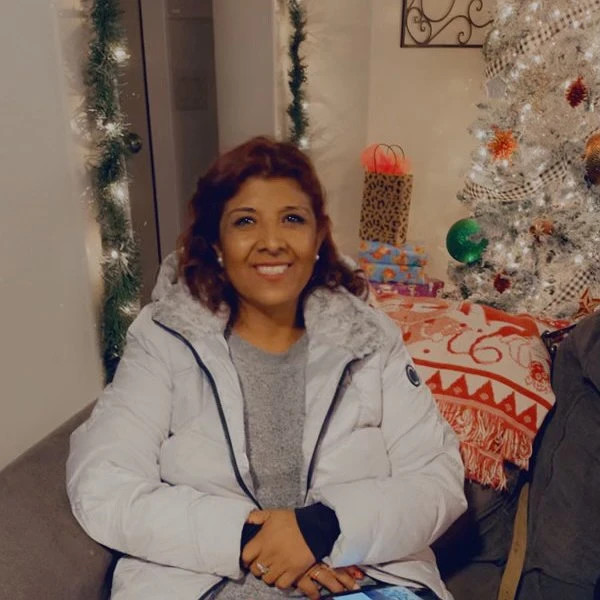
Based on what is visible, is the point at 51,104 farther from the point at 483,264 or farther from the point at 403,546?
the point at 483,264

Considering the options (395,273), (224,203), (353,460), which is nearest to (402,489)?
(353,460)

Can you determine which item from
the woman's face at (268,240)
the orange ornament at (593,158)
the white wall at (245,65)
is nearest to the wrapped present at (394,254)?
the white wall at (245,65)

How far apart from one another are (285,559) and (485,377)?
688 millimetres

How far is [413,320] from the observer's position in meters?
1.74

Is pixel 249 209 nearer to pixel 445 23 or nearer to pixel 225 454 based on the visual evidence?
pixel 225 454

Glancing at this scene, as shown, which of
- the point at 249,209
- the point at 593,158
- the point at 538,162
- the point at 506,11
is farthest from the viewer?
the point at 538,162

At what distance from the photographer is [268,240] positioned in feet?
4.31

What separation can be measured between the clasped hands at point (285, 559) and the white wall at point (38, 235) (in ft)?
2.04

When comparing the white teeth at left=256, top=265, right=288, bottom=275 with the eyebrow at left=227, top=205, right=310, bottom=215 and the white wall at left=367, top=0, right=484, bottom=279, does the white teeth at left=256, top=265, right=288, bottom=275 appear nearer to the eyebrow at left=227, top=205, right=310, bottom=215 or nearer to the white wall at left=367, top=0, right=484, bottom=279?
the eyebrow at left=227, top=205, right=310, bottom=215

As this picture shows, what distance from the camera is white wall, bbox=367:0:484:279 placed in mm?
3502

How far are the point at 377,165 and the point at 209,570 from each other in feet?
8.67

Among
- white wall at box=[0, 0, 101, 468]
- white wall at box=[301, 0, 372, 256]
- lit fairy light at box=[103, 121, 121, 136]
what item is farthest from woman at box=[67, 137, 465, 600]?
white wall at box=[301, 0, 372, 256]

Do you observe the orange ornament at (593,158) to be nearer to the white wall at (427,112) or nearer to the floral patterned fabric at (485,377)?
the white wall at (427,112)

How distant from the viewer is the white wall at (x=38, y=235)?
1350 mm
